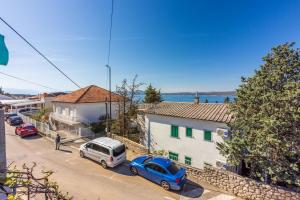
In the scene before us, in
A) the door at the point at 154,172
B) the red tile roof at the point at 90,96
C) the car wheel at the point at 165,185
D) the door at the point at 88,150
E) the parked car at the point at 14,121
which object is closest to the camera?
the car wheel at the point at 165,185

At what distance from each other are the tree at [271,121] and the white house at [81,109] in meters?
17.5

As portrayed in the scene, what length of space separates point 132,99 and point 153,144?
838cm

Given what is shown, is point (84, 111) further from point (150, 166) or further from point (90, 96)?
point (150, 166)

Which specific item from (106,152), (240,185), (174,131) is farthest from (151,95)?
(240,185)

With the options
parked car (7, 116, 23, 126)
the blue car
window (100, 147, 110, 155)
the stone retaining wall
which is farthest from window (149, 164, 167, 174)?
parked car (7, 116, 23, 126)

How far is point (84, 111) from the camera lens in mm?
27344

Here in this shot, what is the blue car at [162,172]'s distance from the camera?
1237cm

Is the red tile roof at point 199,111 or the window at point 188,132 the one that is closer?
the red tile roof at point 199,111

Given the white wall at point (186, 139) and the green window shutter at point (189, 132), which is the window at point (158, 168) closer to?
the white wall at point (186, 139)

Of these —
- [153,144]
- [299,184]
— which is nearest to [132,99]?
[153,144]

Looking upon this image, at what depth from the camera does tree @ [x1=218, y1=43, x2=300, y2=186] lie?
1042cm

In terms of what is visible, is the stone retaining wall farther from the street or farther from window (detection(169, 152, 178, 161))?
window (detection(169, 152, 178, 161))

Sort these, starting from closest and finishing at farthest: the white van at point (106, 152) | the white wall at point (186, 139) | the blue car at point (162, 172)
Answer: the blue car at point (162, 172), the white van at point (106, 152), the white wall at point (186, 139)

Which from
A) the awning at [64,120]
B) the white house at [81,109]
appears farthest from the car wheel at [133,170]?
the awning at [64,120]
